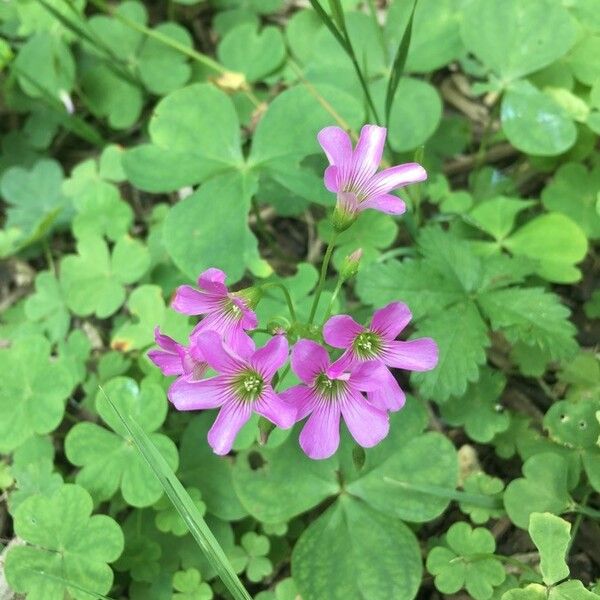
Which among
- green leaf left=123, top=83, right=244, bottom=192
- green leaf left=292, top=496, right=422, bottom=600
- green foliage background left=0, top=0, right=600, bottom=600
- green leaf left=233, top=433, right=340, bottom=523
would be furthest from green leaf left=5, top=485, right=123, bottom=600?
green leaf left=123, top=83, right=244, bottom=192

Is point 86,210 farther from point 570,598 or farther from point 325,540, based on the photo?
point 570,598

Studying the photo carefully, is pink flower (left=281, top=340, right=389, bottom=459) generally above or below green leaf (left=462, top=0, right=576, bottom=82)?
below

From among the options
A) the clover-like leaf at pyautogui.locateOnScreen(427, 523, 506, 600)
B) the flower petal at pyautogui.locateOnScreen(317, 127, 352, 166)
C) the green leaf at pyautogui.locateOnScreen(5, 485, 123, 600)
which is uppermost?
the flower petal at pyautogui.locateOnScreen(317, 127, 352, 166)

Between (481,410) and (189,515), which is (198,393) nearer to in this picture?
(189,515)

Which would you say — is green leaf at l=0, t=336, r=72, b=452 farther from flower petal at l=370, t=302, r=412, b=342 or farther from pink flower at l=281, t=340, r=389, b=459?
flower petal at l=370, t=302, r=412, b=342

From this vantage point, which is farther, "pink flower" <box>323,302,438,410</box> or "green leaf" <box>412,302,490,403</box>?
"green leaf" <box>412,302,490,403</box>
